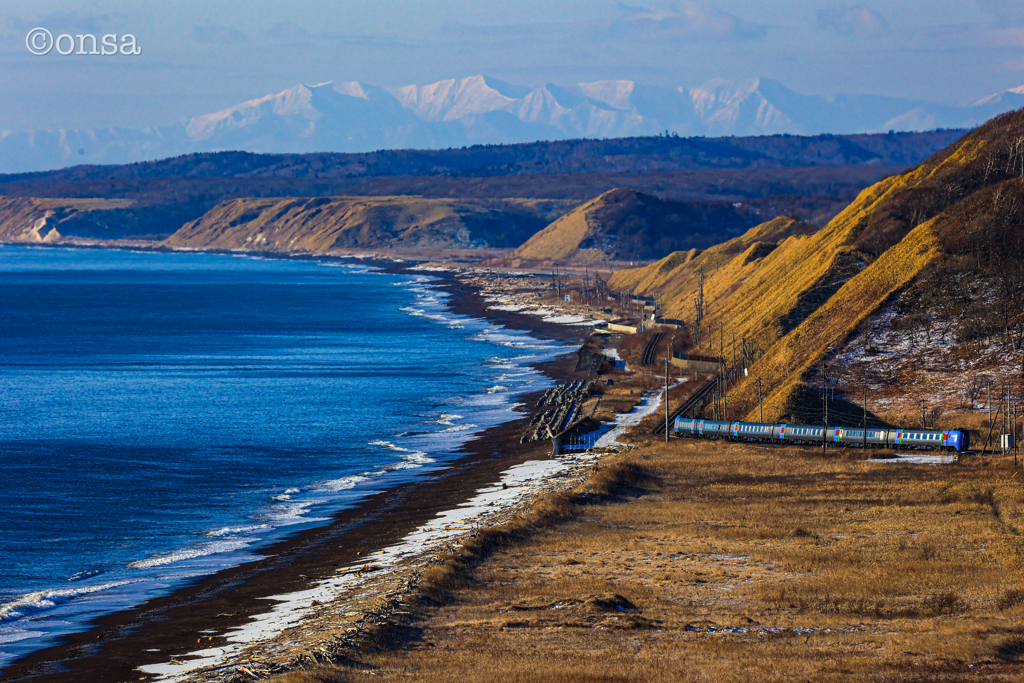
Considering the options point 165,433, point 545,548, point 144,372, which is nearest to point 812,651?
point 545,548

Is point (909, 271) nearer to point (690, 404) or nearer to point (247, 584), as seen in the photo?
point (690, 404)

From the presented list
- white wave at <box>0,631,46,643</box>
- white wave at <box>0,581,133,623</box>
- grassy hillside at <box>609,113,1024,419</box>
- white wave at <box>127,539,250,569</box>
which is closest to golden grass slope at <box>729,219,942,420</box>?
grassy hillside at <box>609,113,1024,419</box>

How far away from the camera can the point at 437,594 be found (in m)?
44.3

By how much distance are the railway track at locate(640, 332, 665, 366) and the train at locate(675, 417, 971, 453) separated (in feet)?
170

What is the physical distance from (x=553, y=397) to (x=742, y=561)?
61810mm

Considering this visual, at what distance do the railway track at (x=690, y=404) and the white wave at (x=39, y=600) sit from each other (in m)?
49.2

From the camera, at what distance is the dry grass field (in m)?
34.5

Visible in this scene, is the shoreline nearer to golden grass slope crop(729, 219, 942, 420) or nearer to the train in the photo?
the train

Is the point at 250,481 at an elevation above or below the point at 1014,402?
below

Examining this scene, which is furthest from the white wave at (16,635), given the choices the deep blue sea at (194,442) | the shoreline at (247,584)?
the shoreline at (247,584)

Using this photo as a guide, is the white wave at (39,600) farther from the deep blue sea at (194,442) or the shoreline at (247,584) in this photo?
the shoreline at (247,584)

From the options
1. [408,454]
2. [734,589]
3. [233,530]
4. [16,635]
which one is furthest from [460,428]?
[16,635]

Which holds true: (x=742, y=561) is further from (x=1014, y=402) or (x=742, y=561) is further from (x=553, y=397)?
(x=553, y=397)

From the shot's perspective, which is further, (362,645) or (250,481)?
(250,481)
